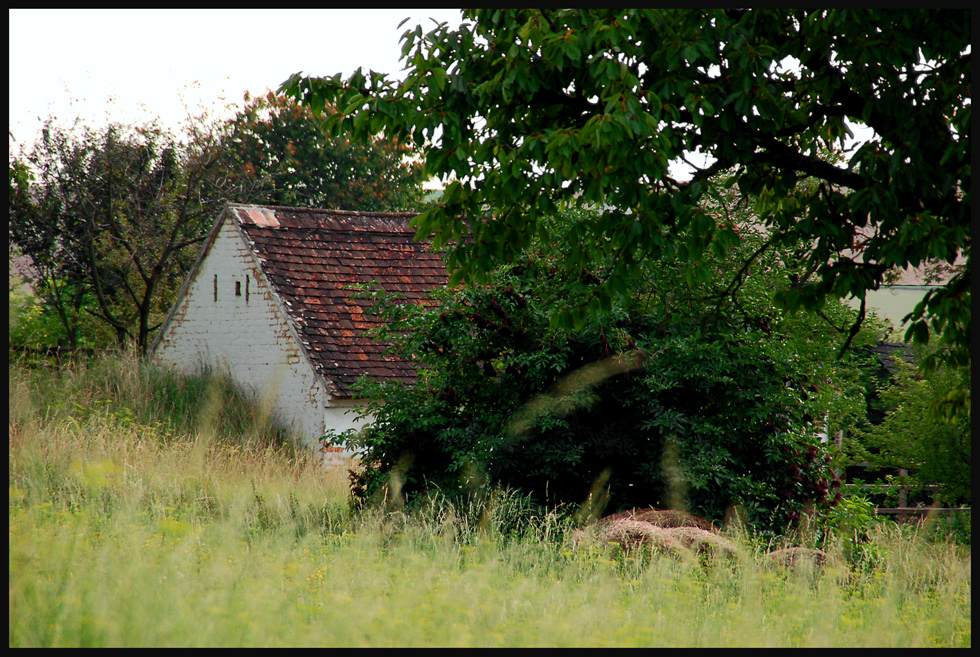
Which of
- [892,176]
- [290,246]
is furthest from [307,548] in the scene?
[290,246]

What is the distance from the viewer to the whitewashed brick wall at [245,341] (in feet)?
48.9

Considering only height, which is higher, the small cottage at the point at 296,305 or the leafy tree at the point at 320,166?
the leafy tree at the point at 320,166

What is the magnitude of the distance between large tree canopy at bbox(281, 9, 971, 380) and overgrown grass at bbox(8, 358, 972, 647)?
6.57 feet

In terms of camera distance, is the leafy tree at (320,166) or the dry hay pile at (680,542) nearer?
the dry hay pile at (680,542)

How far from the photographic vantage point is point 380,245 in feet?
57.7

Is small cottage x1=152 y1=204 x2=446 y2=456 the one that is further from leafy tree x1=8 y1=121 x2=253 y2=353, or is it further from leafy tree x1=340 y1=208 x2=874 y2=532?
leafy tree x1=340 y1=208 x2=874 y2=532

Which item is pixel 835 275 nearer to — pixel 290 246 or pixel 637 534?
pixel 637 534

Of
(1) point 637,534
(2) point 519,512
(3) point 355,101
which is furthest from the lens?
(2) point 519,512

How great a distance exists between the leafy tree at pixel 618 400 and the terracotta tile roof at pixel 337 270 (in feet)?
16.6

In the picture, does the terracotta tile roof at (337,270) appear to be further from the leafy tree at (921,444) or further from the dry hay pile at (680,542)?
the leafy tree at (921,444)

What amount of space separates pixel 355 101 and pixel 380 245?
460 inches

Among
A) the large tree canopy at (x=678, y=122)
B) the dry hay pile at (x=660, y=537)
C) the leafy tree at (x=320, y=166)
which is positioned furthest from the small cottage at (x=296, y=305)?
the leafy tree at (x=320, y=166)

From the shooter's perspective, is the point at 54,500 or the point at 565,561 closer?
the point at 565,561

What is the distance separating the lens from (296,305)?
15.5m
